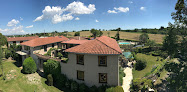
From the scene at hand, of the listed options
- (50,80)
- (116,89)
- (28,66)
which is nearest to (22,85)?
(50,80)

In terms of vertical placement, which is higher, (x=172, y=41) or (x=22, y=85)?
(x=172, y=41)

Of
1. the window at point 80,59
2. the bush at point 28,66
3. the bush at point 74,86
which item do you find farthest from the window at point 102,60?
the bush at point 28,66

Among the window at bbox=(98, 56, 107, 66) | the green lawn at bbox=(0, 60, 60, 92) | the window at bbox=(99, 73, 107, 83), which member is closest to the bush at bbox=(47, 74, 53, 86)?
the green lawn at bbox=(0, 60, 60, 92)

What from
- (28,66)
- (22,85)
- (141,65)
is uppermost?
(28,66)

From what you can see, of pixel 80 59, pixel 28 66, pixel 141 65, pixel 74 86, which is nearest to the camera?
pixel 74 86

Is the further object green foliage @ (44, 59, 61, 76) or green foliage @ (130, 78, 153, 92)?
green foliage @ (44, 59, 61, 76)

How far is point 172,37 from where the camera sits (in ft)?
62.2

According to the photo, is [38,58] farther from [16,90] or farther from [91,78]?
[91,78]

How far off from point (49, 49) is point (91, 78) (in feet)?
74.0

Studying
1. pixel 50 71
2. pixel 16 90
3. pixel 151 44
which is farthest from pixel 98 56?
pixel 151 44

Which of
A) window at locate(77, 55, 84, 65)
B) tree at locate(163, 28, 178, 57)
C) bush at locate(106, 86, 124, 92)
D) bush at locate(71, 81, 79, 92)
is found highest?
tree at locate(163, 28, 178, 57)

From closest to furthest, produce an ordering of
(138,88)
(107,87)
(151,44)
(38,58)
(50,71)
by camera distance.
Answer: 1. (107,87)
2. (138,88)
3. (50,71)
4. (38,58)
5. (151,44)

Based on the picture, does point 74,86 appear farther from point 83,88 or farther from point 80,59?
point 80,59

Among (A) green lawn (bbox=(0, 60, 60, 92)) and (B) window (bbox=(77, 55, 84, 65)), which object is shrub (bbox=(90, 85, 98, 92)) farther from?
(A) green lawn (bbox=(0, 60, 60, 92))
